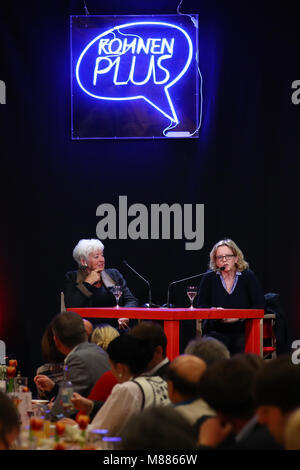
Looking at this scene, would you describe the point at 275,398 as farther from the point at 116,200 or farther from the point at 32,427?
the point at 116,200

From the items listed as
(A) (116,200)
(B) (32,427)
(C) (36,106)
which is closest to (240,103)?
(A) (116,200)

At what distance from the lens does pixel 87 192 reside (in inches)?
288

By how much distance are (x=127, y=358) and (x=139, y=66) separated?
464 cm

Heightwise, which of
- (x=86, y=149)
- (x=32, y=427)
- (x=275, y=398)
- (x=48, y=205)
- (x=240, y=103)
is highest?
(x=240, y=103)

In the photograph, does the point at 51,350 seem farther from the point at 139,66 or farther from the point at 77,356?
the point at 139,66

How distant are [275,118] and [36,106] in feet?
7.71

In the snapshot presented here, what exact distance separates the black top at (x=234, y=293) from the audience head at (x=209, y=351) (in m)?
3.02

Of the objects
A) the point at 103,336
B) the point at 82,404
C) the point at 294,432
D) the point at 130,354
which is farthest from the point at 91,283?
→ the point at 294,432

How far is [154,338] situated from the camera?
3611mm

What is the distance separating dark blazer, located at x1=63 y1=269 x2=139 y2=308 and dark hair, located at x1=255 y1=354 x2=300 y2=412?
14.6 feet

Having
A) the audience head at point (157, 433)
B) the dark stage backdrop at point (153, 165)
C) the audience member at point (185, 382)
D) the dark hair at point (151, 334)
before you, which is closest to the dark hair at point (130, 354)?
the dark hair at point (151, 334)

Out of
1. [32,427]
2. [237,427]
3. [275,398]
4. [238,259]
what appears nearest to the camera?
[275,398]

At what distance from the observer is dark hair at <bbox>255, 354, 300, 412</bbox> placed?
1998 millimetres

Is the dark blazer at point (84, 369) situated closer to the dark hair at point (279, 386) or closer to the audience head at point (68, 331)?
the audience head at point (68, 331)
